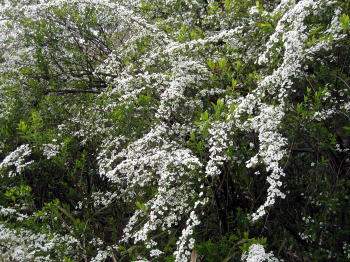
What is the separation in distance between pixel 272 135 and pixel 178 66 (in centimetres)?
139

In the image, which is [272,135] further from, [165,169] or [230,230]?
[230,230]

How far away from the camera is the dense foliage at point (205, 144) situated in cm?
289

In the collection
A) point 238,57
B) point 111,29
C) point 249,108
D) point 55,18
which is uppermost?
point 111,29

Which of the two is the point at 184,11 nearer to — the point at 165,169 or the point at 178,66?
the point at 178,66

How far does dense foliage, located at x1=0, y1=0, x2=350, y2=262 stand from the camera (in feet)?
9.47

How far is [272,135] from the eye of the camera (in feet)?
8.63

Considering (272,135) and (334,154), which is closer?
(272,135)

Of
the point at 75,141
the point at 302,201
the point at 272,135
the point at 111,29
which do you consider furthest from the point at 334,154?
the point at 111,29

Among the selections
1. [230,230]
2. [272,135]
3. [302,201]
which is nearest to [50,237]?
[230,230]

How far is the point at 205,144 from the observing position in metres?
3.23

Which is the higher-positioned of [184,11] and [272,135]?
[184,11]

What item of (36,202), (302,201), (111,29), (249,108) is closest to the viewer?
(249,108)

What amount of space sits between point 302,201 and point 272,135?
146 centimetres

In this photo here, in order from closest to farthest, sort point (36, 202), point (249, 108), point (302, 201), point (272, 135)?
point (272, 135) → point (249, 108) → point (302, 201) → point (36, 202)
